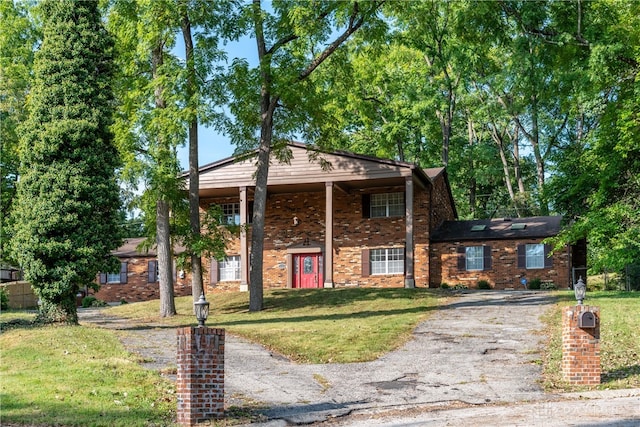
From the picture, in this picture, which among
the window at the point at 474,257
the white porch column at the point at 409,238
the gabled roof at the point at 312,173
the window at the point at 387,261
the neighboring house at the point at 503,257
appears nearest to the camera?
the white porch column at the point at 409,238

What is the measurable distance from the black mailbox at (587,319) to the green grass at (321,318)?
473 cm

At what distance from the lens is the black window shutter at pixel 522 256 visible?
31.2 metres

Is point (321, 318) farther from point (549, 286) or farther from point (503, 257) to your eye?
point (549, 286)

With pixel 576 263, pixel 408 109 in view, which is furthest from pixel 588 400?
pixel 408 109

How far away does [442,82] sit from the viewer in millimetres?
41312

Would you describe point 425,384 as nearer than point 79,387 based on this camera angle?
No

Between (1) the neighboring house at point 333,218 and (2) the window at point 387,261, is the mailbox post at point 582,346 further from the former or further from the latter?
(2) the window at point 387,261

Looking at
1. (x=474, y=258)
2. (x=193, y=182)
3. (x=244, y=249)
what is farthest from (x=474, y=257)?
(x=193, y=182)

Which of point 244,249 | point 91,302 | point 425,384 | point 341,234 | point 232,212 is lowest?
point 91,302

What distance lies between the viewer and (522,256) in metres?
31.3

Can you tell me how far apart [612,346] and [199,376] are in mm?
9204

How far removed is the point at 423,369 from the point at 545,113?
32785mm

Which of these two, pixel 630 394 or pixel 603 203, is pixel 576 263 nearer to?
pixel 603 203

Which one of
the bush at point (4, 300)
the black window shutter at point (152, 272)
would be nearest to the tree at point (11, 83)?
the bush at point (4, 300)
